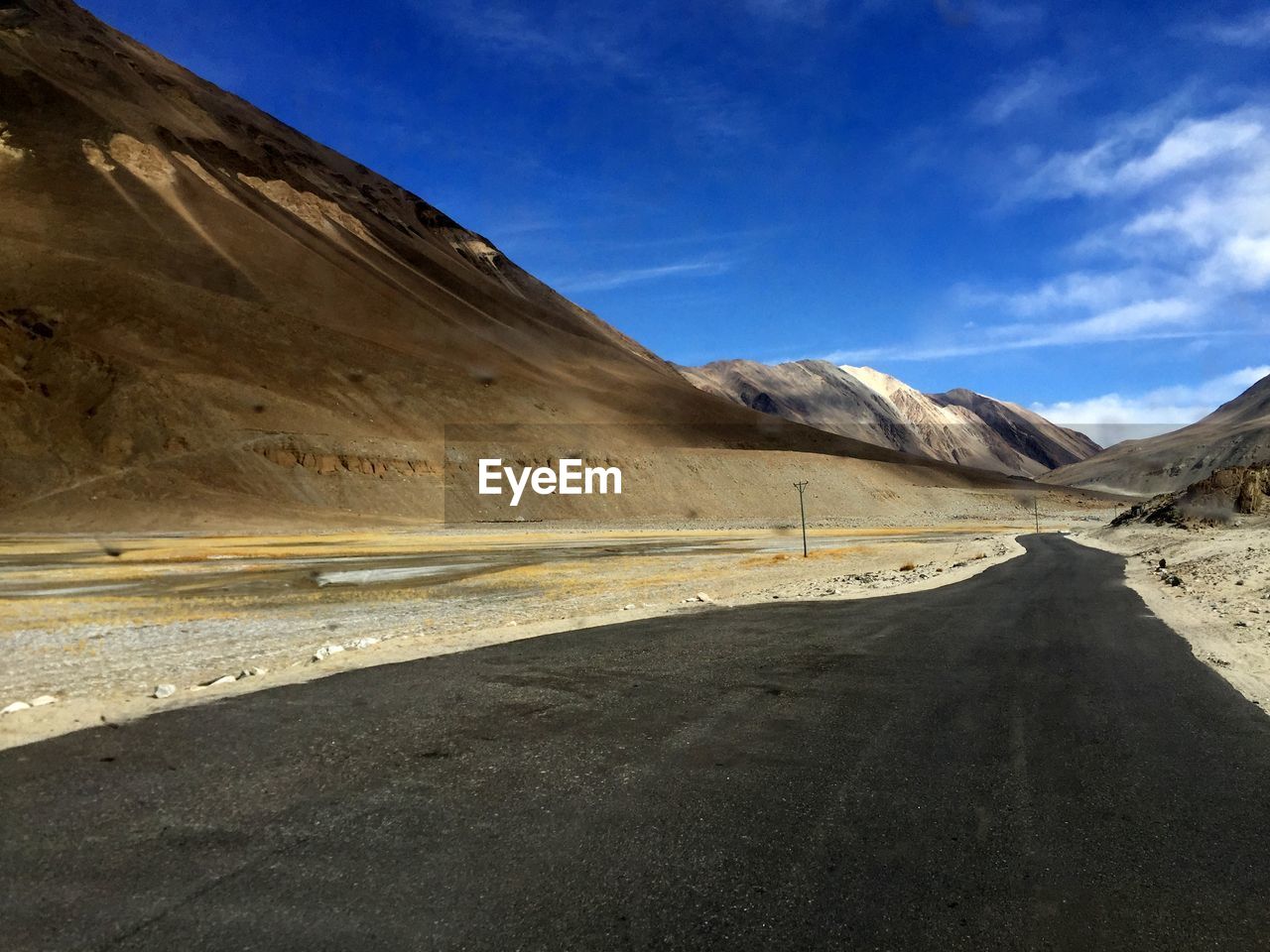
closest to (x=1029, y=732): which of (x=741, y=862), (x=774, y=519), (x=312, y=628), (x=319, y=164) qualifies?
(x=741, y=862)

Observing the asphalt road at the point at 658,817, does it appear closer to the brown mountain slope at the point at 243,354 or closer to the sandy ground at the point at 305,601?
the sandy ground at the point at 305,601

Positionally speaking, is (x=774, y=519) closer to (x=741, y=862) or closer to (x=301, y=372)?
(x=301, y=372)

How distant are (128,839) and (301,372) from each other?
9754 centimetres

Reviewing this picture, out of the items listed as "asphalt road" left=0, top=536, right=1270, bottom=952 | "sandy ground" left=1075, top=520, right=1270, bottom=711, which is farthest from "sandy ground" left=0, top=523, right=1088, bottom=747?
"sandy ground" left=1075, top=520, right=1270, bottom=711

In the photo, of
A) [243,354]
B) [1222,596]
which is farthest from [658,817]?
[243,354]

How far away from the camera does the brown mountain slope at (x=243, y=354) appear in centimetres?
7419

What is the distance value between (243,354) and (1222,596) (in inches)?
3738

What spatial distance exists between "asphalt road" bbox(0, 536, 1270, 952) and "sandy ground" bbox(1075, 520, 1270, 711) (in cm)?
191

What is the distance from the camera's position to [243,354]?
Answer: 91750mm

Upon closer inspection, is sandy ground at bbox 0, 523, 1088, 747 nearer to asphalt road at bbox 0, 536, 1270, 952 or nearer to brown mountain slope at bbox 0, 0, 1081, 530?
asphalt road at bbox 0, 536, 1270, 952

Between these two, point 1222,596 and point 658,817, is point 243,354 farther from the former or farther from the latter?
point 658,817

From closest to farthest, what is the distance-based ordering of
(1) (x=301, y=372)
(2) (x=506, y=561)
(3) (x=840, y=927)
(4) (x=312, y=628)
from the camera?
(3) (x=840, y=927)
(4) (x=312, y=628)
(2) (x=506, y=561)
(1) (x=301, y=372)

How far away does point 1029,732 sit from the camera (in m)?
7.06

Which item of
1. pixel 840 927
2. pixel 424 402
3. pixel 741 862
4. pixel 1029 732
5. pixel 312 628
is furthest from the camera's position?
pixel 424 402
